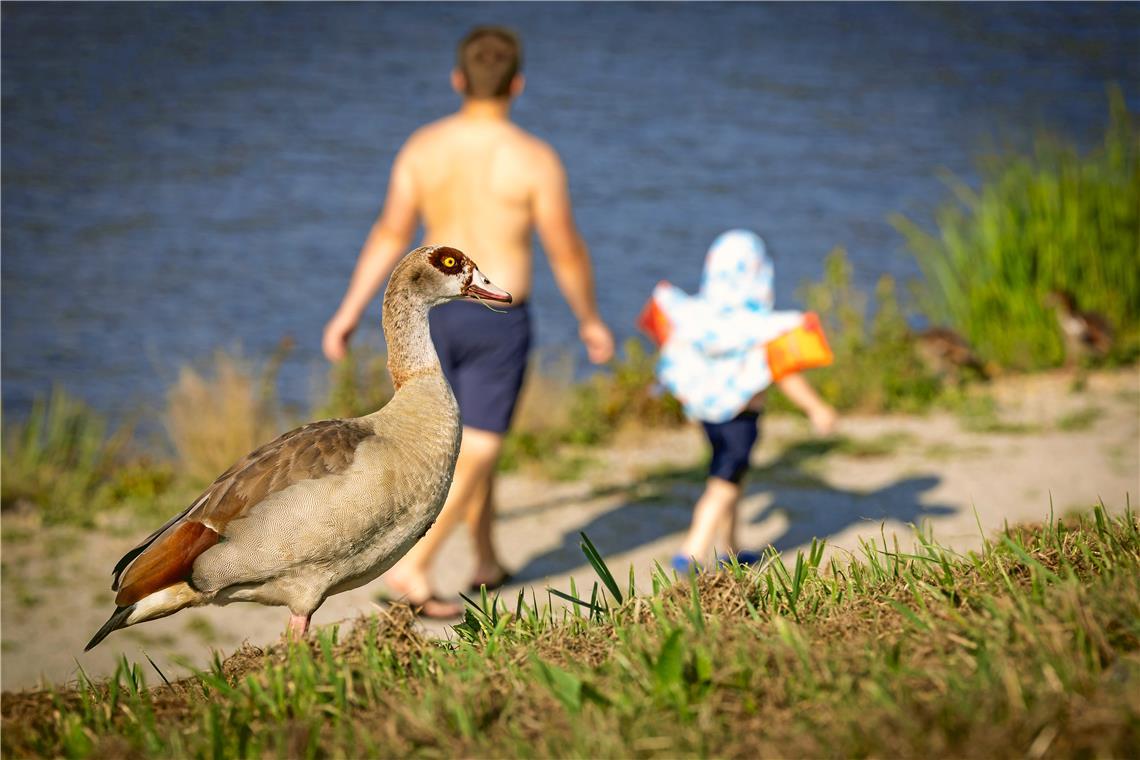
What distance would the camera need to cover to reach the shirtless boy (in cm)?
634

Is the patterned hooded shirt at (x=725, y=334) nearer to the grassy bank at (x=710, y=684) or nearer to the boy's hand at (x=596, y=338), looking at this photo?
the boy's hand at (x=596, y=338)

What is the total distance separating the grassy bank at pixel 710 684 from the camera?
9.18ft

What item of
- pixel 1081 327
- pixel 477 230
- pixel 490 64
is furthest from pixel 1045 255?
pixel 477 230

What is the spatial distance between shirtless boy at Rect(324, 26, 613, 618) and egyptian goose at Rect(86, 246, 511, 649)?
8.15 feet

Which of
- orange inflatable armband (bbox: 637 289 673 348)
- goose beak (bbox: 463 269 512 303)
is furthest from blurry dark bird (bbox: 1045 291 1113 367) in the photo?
goose beak (bbox: 463 269 512 303)

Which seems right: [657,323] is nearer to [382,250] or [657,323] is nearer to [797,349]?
[797,349]

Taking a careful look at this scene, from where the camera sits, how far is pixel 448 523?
6203 millimetres

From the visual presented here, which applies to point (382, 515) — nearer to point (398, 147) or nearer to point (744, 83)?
point (398, 147)

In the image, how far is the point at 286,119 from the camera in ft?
80.9

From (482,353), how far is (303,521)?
290 cm

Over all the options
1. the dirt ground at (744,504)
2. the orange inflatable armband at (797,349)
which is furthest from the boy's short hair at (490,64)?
the dirt ground at (744,504)

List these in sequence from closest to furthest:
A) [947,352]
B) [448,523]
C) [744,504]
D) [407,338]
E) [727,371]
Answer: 1. [407,338]
2. [448,523]
3. [727,371]
4. [744,504]
5. [947,352]

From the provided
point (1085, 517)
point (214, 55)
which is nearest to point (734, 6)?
point (214, 55)

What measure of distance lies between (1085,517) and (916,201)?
15.5m
